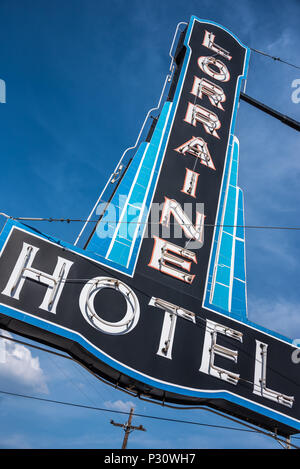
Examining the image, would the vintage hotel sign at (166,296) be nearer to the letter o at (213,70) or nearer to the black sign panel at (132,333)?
the black sign panel at (132,333)

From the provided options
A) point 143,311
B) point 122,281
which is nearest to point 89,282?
point 122,281

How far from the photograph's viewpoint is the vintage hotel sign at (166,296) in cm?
698

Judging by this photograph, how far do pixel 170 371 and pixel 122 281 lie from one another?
6.92 feet

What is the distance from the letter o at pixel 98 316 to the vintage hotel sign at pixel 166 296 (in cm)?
2

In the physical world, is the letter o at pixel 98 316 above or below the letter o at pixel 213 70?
below

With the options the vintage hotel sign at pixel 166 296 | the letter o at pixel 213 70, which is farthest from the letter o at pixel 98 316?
the letter o at pixel 213 70

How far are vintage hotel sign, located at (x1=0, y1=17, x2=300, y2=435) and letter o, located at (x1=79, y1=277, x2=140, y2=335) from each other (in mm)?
21

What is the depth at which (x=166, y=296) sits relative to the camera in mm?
8156

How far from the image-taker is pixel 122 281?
26.0ft

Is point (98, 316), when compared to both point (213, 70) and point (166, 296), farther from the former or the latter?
point (213, 70)

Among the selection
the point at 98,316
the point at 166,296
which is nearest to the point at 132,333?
the point at 98,316

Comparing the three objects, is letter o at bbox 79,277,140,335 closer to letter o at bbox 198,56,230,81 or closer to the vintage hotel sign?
the vintage hotel sign

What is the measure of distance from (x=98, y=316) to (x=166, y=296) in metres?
1.70
